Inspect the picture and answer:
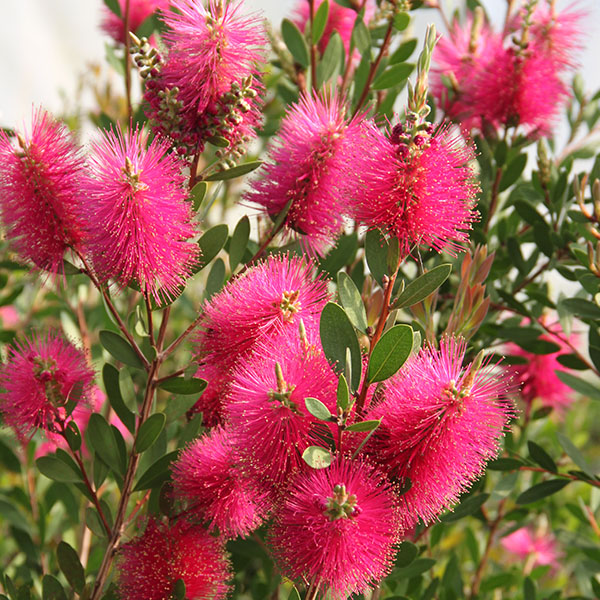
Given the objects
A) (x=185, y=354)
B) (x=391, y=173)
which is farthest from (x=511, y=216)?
(x=185, y=354)

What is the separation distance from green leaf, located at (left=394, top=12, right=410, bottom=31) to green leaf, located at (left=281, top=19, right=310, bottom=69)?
0.15m

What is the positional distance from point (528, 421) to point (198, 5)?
3.05 feet

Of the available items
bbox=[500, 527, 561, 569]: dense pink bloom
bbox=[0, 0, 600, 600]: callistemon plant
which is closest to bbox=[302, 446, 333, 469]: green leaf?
bbox=[0, 0, 600, 600]: callistemon plant

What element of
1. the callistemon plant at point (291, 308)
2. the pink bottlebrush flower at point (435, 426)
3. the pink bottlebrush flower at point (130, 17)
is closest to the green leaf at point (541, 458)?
the callistemon plant at point (291, 308)

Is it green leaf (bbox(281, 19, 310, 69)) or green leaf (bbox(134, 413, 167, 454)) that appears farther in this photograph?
green leaf (bbox(281, 19, 310, 69))

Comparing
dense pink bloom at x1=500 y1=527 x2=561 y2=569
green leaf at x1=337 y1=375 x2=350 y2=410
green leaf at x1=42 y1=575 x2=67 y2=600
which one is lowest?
dense pink bloom at x1=500 y1=527 x2=561 y2=569

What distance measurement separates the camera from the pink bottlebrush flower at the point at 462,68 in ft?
3.62

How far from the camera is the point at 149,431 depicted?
779mm

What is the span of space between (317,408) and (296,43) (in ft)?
2.39

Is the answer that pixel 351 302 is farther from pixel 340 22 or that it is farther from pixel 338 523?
pixel 340 22

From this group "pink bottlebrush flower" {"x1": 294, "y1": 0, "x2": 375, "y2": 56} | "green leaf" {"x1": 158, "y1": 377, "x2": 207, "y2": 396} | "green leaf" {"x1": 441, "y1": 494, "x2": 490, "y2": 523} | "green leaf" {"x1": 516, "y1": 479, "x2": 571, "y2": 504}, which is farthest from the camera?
"pink bottlebrush flower" {"x1": 294, "y1": 0, "x2": 375, "y2": 56}

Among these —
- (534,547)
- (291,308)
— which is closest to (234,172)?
(291,308)

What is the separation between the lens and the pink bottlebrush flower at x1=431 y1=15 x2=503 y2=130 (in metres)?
1.10

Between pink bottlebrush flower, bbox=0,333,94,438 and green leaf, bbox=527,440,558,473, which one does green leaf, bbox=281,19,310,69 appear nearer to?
pink bottlebrush flower, bbox=0,333,94,438
